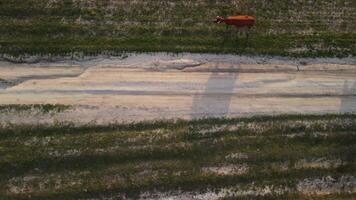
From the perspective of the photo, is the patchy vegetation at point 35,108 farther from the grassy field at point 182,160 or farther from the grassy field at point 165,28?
the grassy field at point 165,28

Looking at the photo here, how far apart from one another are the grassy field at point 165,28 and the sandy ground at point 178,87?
686 millimetres

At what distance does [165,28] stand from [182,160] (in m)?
8.12

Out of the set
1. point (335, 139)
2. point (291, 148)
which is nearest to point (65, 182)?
point (291, 148)

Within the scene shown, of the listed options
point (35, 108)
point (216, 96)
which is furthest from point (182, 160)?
point (35, 108)

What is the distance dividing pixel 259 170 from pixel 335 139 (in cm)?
369

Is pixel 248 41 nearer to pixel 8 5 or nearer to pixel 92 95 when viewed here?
pixel 92 95

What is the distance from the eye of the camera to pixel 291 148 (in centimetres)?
2183

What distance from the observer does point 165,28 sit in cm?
2678

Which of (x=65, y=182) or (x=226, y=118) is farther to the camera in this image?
→ (x=226, y=118)

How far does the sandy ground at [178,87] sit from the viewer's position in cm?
2305

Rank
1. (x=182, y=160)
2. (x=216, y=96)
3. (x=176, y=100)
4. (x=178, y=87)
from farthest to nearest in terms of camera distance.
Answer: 1. (x=178, y=87)
2. (x=216, y=96)
3. (x=176, y=100)
4. (x=182, y=160)

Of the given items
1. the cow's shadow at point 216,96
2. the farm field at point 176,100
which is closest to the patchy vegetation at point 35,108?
the farm field at point 176,100

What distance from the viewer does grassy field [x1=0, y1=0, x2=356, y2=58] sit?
25.7 metres

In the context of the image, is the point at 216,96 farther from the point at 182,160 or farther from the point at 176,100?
the point at 182,160
